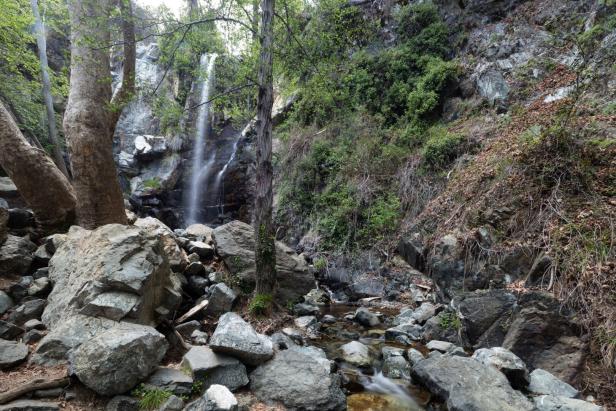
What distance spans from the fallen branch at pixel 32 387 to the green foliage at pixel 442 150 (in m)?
7.45

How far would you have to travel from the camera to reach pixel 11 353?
302 centimetres

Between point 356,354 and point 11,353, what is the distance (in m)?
3.53

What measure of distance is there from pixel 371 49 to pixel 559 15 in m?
5.32

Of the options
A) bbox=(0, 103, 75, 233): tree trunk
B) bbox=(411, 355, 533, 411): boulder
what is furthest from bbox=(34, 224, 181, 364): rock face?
bbox=(411, 355, 533, 411): boulder

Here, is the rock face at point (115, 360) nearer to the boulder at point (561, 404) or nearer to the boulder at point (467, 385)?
the boulder at point (467, 385)

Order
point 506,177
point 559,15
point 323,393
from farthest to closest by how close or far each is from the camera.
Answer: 1. point 559,15
2. point 506,177
3. point 323,393

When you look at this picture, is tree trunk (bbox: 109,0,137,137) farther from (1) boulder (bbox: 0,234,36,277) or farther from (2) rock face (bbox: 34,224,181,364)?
(1) boulder (bbox: 0,234,36,277)

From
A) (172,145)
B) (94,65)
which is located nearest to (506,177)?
(94,65)

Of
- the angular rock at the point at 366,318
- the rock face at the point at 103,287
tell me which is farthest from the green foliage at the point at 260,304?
the angular rock at the point at 366,318

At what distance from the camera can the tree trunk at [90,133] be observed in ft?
17.9

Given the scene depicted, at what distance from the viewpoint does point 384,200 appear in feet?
27.8

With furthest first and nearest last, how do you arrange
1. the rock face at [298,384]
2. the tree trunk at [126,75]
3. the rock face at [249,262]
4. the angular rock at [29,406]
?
the rock face at [249,262], the tree trunk at [126,75], the rock face at [298,384], the angular rock at [29,406]

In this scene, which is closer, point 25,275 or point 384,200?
point 25,275

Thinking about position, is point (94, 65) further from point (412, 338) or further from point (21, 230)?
point (412, 338)
